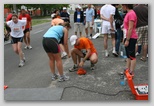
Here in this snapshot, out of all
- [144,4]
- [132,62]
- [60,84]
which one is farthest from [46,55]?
[144,4]

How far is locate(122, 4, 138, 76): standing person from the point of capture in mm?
2943

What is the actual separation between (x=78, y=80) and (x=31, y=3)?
1174 mm

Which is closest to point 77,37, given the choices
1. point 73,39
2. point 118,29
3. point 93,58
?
point 73,39

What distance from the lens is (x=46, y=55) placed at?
11.3ft

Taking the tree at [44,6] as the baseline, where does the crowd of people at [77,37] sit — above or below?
below

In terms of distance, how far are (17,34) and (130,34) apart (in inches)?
66.9

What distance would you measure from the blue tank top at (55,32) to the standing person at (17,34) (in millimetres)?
538

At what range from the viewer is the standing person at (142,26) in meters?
2.92

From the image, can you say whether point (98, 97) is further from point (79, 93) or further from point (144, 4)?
point (144, 4)

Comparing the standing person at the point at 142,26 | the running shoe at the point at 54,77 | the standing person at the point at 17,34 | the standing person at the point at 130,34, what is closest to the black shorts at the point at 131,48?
the standing person at the point at 130,34

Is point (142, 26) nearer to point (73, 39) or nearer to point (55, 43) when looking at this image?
point (73, 39)

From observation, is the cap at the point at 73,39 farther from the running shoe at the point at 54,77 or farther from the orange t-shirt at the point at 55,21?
the running shoe at the point at 54,77

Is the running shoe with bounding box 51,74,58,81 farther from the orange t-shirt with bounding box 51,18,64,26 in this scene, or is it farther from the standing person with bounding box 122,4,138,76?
the standing person with bounding box 122,4,138,76

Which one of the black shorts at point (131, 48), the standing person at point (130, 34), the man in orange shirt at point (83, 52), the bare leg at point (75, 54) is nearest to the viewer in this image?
the standing person at point (130, 34)
